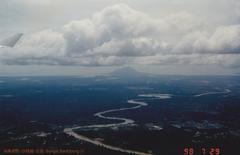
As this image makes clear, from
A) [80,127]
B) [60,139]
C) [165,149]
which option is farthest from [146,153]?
[80,127]

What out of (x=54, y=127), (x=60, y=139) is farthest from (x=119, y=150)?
(x=54, y=127)

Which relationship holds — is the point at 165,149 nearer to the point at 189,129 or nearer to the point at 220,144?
the point at 220,144

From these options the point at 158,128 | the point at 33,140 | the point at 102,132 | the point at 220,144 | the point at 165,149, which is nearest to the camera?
the point at 165,149

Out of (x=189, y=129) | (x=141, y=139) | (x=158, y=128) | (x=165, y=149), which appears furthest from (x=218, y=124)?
(x=165, y=149)

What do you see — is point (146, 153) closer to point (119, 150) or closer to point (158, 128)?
point (119, 150)

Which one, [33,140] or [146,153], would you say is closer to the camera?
[146,153]

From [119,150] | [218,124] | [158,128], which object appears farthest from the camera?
[218,124]

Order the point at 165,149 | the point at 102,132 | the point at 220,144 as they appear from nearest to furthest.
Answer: the point at 165,149, the point at 220,144, the point at 102,132

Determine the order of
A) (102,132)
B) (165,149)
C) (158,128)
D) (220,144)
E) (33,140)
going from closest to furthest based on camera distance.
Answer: (165,149) → (220,144) → (33,140) → (102,132) → (158,128)

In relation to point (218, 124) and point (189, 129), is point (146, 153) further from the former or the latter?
point (218, 124)
